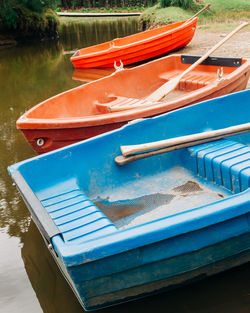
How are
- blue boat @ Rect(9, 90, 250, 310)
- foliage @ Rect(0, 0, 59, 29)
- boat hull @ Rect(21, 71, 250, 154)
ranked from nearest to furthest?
blue boat @ Rect(9, 90, 250, 310) < boat hull @ Rect(21, 71, 250, 154) < foliage @ Rect(0, 0, 59, 29)

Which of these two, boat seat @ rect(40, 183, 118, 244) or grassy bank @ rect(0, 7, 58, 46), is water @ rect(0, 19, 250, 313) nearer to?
boat seat @ rect(40, 183, 118, 244)

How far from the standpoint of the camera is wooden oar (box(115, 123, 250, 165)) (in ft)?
10.4

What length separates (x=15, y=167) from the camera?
296 centimetres

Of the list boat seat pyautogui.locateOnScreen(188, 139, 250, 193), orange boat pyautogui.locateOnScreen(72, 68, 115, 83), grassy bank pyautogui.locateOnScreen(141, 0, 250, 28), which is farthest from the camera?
grassy bank pyautogui.locateOnScreen(141, 0, 250, 28)

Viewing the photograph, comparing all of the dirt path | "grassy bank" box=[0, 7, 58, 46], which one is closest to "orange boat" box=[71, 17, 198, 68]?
the dirt path

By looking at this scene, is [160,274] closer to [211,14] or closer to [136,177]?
[136,177]

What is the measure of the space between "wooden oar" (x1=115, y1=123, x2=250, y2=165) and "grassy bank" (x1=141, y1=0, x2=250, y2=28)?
13.0 m

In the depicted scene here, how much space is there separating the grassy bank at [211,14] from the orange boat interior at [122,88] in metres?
10.1

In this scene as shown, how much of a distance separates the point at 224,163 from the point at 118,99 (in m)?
2.49

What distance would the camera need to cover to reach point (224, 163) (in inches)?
124

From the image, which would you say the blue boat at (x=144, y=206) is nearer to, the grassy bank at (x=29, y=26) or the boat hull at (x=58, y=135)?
the boat hull at (x=58, y=135)

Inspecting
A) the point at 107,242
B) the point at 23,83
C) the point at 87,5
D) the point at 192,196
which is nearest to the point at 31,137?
the point at 192,196

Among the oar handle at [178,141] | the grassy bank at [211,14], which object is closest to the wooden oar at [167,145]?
the oar handle at [178,141]

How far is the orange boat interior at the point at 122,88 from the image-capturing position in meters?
4.86
